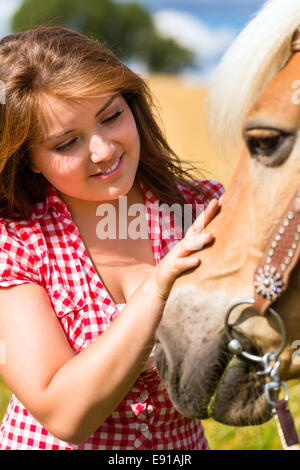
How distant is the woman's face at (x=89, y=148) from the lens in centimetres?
157

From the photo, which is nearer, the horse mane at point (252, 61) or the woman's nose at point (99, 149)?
the horse mane at point (252, 61)

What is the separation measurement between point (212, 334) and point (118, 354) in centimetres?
28

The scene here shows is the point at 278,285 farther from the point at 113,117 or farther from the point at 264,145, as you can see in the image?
the point at 113,117

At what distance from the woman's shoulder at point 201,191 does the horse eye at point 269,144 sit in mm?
685

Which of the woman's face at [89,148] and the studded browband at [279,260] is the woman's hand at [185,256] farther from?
the woman's face at [89,148]

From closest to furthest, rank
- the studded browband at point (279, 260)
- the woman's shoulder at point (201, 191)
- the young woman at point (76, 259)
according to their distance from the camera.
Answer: the studded browband at point (279, 260), the young woman at point (76, 259), the woman's shoulder at point (201, 191)

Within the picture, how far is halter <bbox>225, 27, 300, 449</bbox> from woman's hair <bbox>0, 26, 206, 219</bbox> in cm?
68

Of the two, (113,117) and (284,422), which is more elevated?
(113,117)

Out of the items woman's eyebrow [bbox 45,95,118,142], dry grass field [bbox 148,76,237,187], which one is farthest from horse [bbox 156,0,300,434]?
dry grass field [bbox 148,76,237,187]

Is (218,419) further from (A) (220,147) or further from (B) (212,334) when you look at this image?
(A) (220,147)

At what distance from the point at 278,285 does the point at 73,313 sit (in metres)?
0.65

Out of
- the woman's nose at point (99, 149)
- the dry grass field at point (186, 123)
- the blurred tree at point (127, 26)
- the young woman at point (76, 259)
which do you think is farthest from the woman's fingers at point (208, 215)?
the blurred tree at point (127, 26)

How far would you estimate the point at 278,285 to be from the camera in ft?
3.91

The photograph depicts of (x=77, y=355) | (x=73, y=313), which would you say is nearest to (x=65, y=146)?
(x=73, y=313)
